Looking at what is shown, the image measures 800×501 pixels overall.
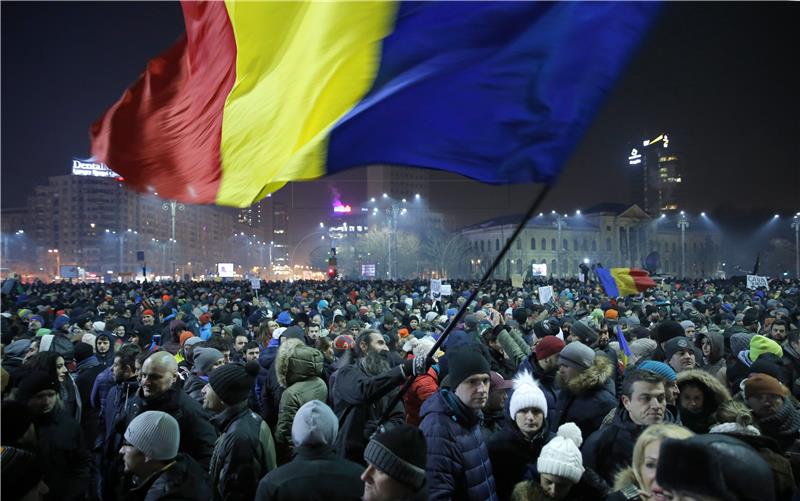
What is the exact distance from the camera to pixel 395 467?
2752mm

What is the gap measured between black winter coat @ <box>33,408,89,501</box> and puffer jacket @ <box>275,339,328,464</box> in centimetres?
155

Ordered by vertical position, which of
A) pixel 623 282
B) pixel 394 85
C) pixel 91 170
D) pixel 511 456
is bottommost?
pixel 511 456

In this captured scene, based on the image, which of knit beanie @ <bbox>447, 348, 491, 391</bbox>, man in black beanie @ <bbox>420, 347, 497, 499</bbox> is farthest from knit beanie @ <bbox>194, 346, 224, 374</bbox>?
knit beanie @ <bbox>447, 348, 491, 391</bbox>

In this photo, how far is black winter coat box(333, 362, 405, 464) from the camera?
4508 mm

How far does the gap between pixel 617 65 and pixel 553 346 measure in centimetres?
331

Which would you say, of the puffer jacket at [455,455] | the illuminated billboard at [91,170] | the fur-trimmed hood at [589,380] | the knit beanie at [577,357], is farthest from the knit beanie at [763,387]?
the illuminated billboard at [91,170]

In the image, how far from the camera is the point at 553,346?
235 inches

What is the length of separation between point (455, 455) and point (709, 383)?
2.16 metres

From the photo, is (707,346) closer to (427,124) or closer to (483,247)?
(427,124)

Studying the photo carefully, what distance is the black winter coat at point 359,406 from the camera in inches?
177

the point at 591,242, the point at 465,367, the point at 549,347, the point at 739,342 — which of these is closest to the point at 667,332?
the point at 739,342

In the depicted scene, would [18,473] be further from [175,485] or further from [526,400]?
[526,400]

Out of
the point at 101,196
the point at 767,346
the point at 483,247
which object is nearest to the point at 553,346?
the point at 767,346

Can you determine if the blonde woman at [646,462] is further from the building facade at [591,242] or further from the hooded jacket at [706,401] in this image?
the building facade at [591,242]
